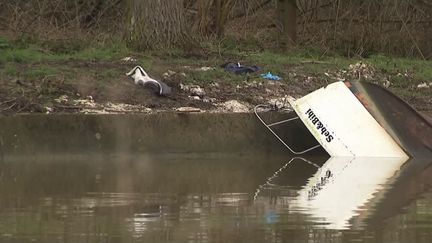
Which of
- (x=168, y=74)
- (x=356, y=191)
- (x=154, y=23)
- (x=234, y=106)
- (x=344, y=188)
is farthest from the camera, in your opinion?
(x=154, y=23)

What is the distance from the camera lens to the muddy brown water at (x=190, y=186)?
7.44 m

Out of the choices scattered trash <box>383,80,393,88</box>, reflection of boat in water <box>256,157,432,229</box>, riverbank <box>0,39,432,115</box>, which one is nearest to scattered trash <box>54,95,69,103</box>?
riverbank <box>0,39,432,115</box>

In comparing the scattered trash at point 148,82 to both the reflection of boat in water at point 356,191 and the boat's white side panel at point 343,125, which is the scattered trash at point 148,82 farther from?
the reflection of boat in water at point 356,191

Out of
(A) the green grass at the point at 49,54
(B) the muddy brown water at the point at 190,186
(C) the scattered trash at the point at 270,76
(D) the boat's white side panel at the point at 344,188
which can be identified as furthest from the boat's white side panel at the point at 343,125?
(A) the green grass at the point at 49,54

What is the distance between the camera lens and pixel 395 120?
491 inches

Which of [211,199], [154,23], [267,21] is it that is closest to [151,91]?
[154,23]

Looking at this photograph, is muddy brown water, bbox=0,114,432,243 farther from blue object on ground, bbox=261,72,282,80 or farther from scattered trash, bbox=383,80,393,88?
scattered trash, bbox=383,80,393,88

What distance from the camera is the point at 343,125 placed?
12477 millimetres

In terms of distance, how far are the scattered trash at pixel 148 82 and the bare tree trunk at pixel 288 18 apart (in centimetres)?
579

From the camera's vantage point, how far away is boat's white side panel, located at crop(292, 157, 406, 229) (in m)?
8.23

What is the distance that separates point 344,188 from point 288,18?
9.80 meters

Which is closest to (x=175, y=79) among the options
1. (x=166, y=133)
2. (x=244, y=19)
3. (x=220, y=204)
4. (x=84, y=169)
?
(x=166, y=133)

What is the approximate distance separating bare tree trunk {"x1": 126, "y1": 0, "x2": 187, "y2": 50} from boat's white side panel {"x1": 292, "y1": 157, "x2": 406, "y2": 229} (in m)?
4.31

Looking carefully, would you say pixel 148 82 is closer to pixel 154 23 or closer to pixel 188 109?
pixel 188 109
